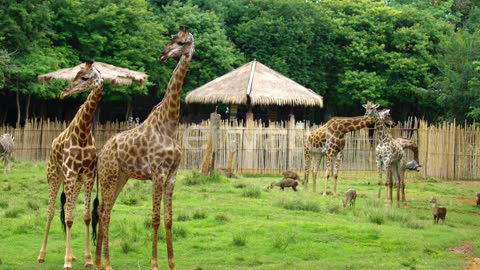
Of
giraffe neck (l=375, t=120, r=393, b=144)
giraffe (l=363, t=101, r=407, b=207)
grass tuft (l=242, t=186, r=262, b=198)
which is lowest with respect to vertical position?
grass tuft (l=242, t=186, r=262, b=198)

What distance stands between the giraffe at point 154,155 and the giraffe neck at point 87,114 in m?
0.49

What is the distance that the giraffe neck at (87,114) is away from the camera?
10469 mm

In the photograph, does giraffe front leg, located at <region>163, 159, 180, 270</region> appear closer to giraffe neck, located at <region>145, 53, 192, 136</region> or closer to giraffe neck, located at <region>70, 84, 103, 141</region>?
giraffe neck, located at <region>145, 53, 192, 136</region>

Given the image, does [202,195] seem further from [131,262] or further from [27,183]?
[131,262]

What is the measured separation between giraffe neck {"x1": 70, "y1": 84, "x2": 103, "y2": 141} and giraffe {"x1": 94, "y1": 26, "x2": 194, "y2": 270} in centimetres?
49

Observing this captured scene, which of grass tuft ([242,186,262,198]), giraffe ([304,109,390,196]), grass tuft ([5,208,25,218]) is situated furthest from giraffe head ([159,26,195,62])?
giraffe ([304,109,390,196])

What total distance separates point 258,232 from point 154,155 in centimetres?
370

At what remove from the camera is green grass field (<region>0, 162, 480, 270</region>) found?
11.2 metres

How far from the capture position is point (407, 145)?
787 inches

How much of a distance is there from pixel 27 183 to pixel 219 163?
7.83 metres

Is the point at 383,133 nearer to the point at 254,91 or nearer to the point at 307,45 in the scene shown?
the point at 254,91

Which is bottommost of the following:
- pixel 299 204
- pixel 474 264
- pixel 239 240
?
pixel 474 264

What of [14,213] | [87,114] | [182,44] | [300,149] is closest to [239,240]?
[87,114]

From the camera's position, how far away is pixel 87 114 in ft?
34.5
